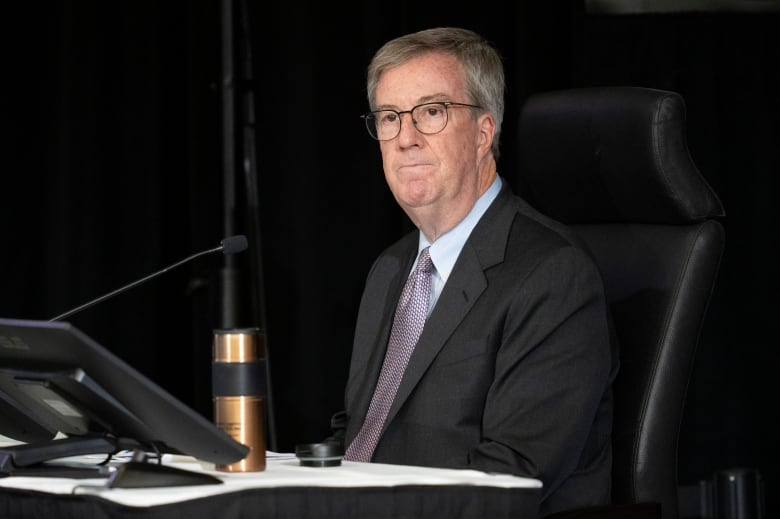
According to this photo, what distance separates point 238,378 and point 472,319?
1.95 ft

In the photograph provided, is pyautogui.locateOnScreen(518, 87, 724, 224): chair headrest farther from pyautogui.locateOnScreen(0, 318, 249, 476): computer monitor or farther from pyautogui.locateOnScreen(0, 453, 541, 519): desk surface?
pyautogui.locateOnScreen(0, 318, 249, 476): computer monitor

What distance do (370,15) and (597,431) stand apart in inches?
75.1

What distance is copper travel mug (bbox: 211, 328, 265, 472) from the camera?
4.73ft

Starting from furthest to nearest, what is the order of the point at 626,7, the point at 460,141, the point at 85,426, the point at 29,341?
the point at 626,7 → the point at 460,141 → the point at 85,426 → the point at 29,341

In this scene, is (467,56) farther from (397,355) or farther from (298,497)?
(298,497)

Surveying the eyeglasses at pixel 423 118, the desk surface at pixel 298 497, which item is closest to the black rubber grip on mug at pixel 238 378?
the desk surface at pixel 298 497

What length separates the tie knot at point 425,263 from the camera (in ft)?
7.03

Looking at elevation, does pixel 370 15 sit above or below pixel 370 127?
above

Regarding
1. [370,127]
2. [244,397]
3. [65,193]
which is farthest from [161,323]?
[244,397]

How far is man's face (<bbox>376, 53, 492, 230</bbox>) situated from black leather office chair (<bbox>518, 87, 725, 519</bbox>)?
0.16 metres

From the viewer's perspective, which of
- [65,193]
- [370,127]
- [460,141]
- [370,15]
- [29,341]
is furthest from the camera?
[370,15]

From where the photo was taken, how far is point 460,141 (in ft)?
7.07

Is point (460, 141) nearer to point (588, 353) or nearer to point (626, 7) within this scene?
point (588, 353)

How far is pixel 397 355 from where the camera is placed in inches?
83.3
